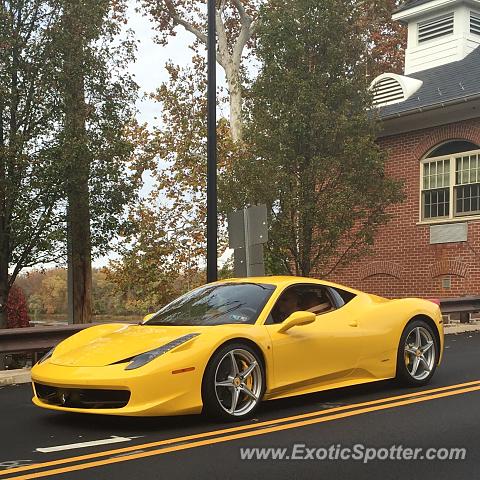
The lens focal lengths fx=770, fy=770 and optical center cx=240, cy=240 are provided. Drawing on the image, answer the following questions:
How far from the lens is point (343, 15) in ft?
54.8

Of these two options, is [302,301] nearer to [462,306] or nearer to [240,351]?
[240,351]

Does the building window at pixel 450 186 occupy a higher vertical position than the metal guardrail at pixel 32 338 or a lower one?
higher

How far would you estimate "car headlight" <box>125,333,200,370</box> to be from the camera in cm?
625

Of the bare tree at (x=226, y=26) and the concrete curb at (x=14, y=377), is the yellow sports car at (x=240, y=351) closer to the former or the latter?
the concrete curb at (x=14, y=377)

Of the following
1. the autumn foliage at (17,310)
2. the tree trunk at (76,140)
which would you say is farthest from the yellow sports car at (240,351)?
the autumn foliage at (17,310)

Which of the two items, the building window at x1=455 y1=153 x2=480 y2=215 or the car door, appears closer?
A: the car door

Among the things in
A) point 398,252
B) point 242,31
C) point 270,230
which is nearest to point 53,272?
point 242,31

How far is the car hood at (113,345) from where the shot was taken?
6.48m

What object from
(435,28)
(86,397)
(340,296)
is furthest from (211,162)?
(435,28)

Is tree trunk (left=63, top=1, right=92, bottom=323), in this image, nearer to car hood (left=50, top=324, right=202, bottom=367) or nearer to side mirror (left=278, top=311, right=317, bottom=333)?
car hood (left=50, top=324, right=202, bottom=367)

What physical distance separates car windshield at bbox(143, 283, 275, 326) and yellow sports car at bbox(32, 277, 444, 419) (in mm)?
12

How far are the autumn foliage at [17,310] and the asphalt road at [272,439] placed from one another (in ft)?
26.3

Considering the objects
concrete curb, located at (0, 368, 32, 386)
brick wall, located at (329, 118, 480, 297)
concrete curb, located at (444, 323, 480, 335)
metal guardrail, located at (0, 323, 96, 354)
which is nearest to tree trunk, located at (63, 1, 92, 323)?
metal guardrail, located at (0, 323, 96, 354)

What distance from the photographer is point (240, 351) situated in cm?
666
